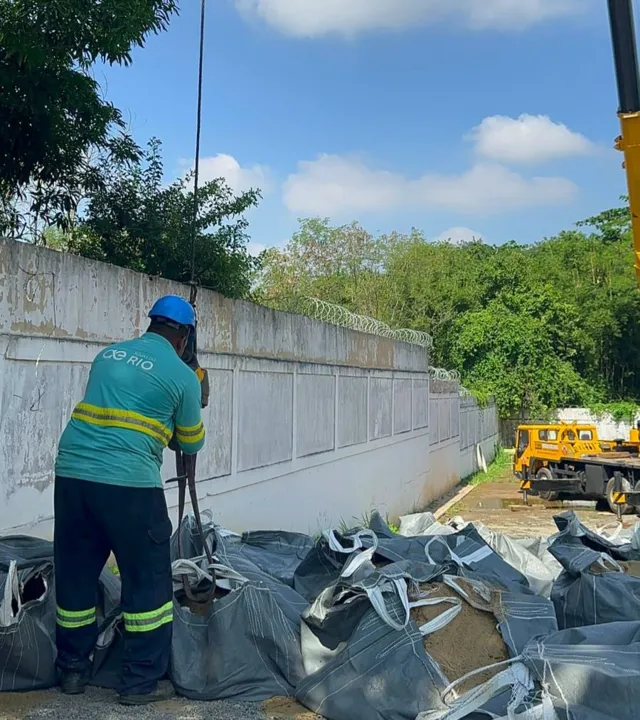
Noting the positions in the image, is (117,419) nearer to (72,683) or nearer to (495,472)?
(72,683)

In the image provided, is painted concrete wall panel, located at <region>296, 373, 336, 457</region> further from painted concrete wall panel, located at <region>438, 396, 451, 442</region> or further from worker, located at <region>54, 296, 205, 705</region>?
painted concrete wall panel, located at <region>438, 396, 451, 442</region>

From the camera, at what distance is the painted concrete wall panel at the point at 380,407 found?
40.4 ft

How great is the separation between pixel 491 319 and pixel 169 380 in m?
29.7

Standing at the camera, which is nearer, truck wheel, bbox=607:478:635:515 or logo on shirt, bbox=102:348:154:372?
logo on shirt, bbox=102:348:154:372

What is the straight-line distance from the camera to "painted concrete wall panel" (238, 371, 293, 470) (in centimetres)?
765

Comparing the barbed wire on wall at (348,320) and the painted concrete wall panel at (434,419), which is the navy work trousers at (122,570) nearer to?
the barbed wire on wall at (348,320)

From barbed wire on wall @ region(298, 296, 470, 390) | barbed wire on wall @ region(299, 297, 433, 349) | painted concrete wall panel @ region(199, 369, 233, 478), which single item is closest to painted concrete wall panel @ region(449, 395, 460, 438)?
barbed wire on wall @ region(298, 296, 470, 390)

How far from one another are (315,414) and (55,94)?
4407 millimetres

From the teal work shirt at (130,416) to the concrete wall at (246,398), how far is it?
1195mm

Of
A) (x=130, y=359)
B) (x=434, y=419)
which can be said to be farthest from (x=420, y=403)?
(x=130, y=359)

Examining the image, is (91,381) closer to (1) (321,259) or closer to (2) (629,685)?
(2) (629,685)

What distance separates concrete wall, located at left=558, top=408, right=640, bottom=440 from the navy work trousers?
28982mm

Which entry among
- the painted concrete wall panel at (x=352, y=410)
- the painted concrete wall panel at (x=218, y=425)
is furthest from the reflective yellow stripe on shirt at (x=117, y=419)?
the painted concrete wall panel at (x=352, y=410)

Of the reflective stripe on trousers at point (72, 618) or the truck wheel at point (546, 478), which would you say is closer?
the reflective stripe on trousers at point (72, 618)
